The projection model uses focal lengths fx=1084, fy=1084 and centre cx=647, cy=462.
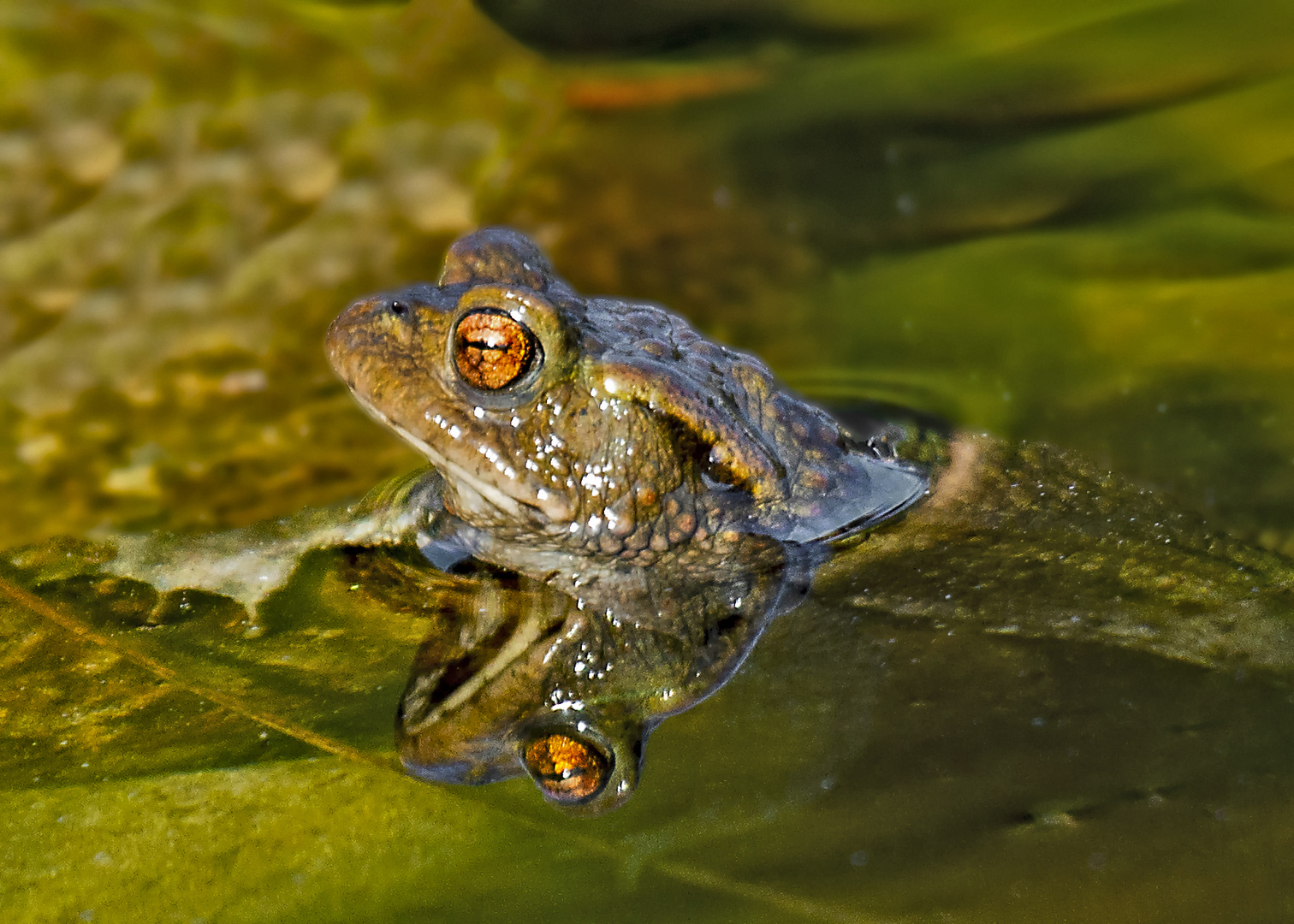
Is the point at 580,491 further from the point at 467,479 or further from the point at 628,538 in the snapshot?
the point at 467,479

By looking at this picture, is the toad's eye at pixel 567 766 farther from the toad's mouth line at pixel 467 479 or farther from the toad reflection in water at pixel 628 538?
the toad's mouth line at pixel 467 479

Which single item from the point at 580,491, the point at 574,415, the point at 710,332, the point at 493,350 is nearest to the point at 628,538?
the point at 580,491

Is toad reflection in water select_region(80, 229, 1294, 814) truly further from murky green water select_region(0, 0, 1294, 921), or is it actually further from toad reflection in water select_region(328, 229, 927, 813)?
murky green water select_region(0, 0, 1294, 921)

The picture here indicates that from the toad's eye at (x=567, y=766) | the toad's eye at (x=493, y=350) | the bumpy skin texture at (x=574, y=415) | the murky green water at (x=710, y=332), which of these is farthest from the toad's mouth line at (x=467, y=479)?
the toad's eye at (x=567, y=766)

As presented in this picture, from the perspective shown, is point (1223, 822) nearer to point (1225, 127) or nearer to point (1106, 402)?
point (1106, 402)

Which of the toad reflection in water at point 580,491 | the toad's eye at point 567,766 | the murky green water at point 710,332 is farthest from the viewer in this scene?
the toad reflection in water at point 580,491

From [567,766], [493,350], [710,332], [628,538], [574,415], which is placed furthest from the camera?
[710,332]
